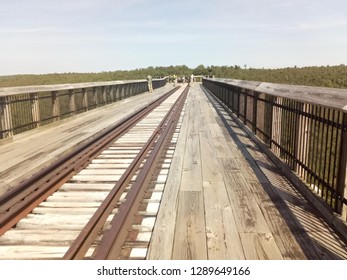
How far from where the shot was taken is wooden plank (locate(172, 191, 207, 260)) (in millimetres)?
3404

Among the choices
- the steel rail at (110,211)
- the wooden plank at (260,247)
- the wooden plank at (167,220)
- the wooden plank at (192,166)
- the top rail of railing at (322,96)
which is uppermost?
the top rail of railing at (322,96)

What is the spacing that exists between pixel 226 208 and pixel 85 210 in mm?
1965

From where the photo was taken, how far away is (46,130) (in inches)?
→ 462

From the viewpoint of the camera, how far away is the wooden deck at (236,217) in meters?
3.46

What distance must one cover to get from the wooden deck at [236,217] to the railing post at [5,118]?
5.38 metres

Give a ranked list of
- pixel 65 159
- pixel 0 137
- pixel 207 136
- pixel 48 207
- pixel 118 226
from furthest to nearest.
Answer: pixel 207 136 < pixel 0 137 < pixel 65 159 < pixel 48 207 < pixel 118 226

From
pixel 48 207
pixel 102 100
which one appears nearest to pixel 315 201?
pixel 48 207

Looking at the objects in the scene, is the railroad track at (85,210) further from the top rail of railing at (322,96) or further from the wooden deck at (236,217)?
the top rail of railing at (322,96)

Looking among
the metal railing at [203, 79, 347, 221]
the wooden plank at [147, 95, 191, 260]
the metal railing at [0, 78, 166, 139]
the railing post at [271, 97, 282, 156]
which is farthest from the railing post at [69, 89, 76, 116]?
the railing post at [271, 97, 282, 156]

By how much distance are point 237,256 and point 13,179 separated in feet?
14.6

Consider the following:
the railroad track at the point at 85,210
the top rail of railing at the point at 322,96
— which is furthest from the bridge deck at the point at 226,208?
the top rail of railing at the point at 322,96

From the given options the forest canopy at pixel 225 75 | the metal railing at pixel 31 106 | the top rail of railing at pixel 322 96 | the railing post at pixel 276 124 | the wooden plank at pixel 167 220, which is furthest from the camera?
the forest canopy at pixel 225 75

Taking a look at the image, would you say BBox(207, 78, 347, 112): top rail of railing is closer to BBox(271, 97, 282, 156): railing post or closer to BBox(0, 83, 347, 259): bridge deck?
BBox(271, 97, 282, 156): railing post
